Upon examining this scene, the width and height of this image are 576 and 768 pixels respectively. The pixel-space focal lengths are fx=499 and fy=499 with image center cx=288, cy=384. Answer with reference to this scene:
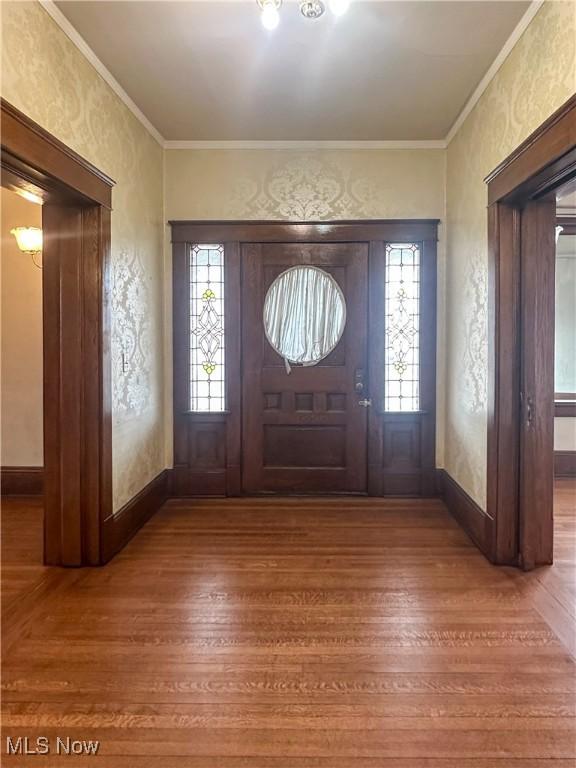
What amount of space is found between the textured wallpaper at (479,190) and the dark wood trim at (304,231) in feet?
0.96

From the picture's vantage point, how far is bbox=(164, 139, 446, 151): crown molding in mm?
4027

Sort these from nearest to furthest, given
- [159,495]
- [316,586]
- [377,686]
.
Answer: [377,686] < [316,586] < [159,495]

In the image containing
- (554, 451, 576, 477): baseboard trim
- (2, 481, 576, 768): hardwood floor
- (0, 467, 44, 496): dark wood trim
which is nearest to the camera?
(2, 481, 576, 768): hardwood floor

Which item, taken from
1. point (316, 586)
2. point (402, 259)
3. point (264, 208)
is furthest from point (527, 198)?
point (316, 586)

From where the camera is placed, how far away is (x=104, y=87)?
9.82 feet

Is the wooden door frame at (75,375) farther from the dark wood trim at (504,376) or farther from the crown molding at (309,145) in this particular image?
the dark wood trim at (504,376)

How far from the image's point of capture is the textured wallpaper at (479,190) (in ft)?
7.47

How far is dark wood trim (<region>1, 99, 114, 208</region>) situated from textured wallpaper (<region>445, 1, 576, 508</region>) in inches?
91.9

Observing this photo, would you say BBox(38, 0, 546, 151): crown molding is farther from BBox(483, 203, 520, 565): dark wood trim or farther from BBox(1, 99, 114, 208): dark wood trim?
BBox(483, 203, 520, 565): dark wood trim

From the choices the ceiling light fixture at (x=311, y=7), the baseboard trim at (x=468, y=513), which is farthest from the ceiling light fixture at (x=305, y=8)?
the baseboard trim at (x=468, y=513)

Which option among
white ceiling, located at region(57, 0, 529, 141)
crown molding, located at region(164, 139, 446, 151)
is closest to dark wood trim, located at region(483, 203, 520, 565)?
white ceiling, located at region(57, 0, 529, 141)

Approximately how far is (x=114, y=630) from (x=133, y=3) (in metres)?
2.95

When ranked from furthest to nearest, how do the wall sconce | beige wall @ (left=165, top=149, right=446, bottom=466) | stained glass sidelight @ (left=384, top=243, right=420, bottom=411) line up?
stained glass sidelight @ (left=384, top=243, right=420, bottom=411) < beige wall @ (left=165, top=149, right=446, bottom=466) < the wall sconce

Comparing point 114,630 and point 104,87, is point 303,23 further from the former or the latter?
point 114,630
